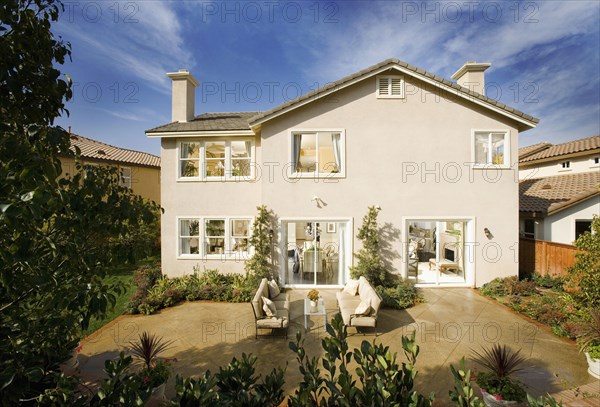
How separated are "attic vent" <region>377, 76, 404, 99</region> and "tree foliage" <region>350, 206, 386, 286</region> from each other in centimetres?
533

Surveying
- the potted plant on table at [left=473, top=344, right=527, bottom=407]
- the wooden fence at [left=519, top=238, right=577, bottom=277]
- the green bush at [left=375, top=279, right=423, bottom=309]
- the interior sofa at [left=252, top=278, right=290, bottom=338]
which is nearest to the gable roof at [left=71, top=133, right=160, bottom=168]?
the interior sofa at [left=252, top=278, right=290, bottom=338]

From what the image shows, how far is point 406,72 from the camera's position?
41.4 feet

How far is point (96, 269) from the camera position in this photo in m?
3.10

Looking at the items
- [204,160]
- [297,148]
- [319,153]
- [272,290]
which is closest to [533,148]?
[319,153]

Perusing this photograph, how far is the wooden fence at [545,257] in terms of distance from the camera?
40.7ft

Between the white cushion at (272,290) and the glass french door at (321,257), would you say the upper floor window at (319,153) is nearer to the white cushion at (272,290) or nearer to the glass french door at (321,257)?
the glass french door at (321,257)

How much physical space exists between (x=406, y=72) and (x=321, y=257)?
956 centimetres

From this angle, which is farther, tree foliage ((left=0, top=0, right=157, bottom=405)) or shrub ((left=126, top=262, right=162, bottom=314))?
shrub ((left=126, top=262, right=162, bottom=314))

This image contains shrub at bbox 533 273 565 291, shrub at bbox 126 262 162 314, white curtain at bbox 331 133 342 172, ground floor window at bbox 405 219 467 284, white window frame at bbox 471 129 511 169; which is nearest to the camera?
shrub at bbox 126 262 162 314

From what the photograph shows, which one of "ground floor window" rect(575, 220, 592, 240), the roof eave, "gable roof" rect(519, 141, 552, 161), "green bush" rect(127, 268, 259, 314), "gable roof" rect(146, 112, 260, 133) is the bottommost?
"green bush" rect(127, 268, 259, 314)

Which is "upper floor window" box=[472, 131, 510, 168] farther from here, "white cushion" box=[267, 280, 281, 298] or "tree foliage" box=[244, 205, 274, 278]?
"white cushion" box=[267, 280, 281, 298]

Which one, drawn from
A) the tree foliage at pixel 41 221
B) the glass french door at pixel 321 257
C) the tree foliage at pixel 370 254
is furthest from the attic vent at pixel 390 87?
the tree foliage at pixel 41 221

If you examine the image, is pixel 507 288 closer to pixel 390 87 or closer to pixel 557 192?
pixel 557 192

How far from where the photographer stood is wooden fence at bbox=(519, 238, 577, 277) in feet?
40.7
